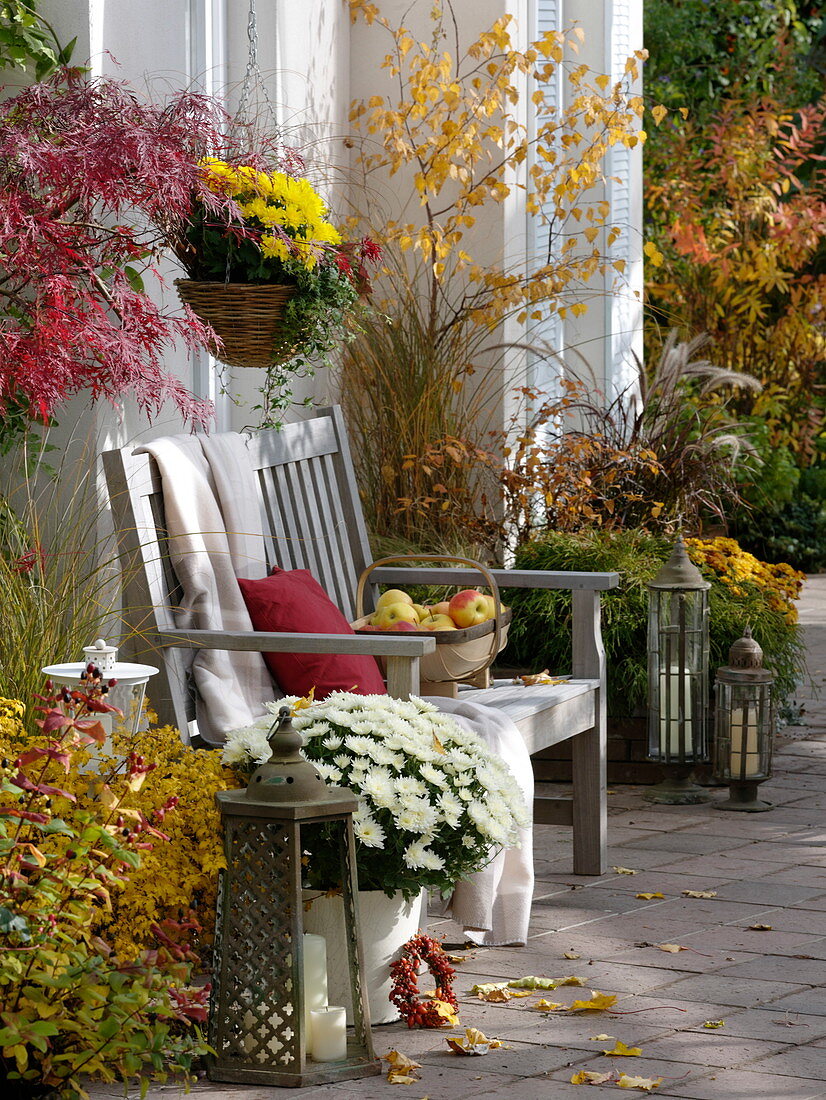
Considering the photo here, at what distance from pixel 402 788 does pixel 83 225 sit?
1.56m

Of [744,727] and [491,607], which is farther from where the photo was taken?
[744,727]

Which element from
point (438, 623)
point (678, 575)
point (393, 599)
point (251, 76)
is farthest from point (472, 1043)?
point (251, 76)

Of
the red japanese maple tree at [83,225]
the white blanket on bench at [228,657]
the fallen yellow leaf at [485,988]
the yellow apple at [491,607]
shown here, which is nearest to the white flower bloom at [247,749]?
the white blanket on bench at [228,657]

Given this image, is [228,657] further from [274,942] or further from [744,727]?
[744,727]

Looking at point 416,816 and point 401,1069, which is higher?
point 416,816

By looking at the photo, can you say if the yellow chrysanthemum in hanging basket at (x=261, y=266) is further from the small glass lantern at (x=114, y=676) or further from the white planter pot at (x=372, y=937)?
the white planter pot at (x=372, y=937)

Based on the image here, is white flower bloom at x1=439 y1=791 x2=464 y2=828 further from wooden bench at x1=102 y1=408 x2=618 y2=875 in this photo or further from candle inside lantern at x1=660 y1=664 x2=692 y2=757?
candle inside lantern at x1=660 y1=664 x2=692 y2=757

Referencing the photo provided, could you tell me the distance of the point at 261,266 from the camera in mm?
4027

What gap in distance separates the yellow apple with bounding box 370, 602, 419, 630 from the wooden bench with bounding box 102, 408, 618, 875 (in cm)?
25

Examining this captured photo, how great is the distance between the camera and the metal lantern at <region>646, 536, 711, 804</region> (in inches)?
206

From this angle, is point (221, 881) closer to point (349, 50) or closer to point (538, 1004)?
point (538, 1004)

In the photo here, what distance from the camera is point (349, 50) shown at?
679 cm

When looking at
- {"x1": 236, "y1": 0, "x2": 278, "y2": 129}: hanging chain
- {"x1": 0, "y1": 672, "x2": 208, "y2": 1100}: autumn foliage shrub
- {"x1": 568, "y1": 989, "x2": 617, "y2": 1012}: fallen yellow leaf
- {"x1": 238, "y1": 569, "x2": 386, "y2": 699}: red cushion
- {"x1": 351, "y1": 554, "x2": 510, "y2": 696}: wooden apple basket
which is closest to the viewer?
{"x1": 0, "y1": 672, "x2": 208, "y2": 1100}: autumn foliage shrub

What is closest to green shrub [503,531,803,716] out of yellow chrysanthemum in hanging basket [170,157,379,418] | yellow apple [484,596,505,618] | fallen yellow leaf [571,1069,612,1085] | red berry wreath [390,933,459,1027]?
yellow apple [484,596,505,618]
